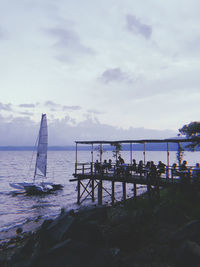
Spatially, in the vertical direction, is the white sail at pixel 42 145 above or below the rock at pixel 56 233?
above

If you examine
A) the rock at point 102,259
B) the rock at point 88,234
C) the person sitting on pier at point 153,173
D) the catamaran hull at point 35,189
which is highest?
the person sitting on pier at point 153,173

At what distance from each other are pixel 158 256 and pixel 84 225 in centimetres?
324

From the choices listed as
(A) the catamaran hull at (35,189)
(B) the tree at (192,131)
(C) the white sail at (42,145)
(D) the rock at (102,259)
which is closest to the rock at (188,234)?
(D) the rock at (102,259)

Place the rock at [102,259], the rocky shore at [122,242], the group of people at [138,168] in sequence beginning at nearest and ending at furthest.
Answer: the rock at [102,259]
the rocky shore at [122,242]
the group of people at [138,168]

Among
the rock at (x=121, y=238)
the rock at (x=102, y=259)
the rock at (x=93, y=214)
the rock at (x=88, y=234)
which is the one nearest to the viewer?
the rock at (x=102, y=259)

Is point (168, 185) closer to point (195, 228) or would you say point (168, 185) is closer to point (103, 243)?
point (195, 228)

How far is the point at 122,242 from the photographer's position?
8.91 metres

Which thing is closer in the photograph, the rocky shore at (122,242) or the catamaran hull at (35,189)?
the rocky shore at (122,242)

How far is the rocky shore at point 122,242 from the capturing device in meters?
7.42

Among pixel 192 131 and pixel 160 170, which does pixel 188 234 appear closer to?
pixel 160 170

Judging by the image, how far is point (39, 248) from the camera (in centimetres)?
895

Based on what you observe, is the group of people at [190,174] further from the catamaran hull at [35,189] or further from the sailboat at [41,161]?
the catamaran hull at [35,189]

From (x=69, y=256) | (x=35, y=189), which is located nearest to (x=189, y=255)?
(x=69, y=256)

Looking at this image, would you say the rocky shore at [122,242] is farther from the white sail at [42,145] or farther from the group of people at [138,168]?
the white sail at [42,145]
